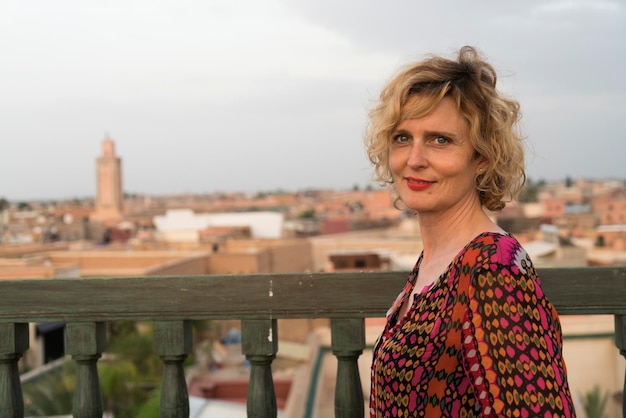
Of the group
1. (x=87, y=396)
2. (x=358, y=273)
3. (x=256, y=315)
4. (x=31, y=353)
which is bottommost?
(x=31, y=353)

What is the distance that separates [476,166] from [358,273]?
0.70m

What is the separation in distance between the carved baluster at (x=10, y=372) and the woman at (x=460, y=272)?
4.32 ft

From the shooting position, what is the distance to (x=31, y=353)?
86.4 feet

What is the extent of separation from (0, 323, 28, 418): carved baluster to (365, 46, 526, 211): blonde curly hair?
1.47 metres

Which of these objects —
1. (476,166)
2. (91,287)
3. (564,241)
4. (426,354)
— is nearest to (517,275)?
(426,354)

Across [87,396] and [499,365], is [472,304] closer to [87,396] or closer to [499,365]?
[499,365]

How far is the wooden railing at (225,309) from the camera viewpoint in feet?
7.09

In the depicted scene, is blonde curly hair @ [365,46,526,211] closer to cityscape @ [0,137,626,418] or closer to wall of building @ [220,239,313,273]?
cityscape @ [0,137,626,418]

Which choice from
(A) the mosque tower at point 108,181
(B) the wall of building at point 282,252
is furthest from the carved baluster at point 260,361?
(A) the mosque tower at point 108,181

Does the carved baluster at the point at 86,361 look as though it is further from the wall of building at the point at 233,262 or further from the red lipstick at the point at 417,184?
the wall of building at the point at 233,262

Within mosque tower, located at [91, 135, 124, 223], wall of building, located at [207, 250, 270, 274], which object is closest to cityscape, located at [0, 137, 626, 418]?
wall of building, located at [207, 250, 270, 274]

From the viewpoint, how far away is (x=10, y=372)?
2.30 m

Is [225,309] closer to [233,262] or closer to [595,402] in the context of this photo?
[595,402]

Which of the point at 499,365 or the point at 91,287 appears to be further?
the point at 91,287
